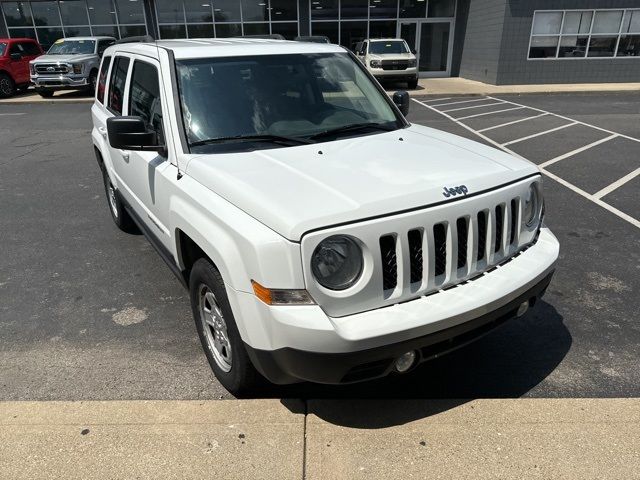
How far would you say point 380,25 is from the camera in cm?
2288

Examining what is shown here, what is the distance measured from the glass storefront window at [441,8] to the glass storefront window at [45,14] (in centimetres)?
1777

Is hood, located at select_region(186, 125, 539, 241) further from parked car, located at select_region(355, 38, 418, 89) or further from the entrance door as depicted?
the entrance door

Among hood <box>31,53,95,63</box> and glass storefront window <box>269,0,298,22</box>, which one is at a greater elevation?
glass storefront window <box>269,0,298,22</box>

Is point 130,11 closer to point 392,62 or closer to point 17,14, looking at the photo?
point 17,14

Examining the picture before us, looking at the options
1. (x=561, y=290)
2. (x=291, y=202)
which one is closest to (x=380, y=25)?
(x=561, y=290)

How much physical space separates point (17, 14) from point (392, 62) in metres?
18.4

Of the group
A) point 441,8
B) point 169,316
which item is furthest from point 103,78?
point 441,8

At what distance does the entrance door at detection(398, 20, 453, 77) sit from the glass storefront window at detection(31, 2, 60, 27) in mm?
16454

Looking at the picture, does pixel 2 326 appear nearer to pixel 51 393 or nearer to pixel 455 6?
pixel 51 393

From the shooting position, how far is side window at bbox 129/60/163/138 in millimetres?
3379

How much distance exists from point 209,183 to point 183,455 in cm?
139

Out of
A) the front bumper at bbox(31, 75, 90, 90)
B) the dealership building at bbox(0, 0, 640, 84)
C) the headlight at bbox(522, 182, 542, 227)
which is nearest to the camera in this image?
the headlight at bbox(522, 182, 542, 227)

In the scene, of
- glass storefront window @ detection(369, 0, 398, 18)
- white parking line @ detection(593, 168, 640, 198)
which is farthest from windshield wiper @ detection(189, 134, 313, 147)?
glass storefront window @ detection(369, 0, 398, 18)

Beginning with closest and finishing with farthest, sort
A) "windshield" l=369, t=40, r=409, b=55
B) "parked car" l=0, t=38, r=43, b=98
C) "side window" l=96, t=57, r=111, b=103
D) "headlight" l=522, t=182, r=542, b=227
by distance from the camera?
"headlight" l=522, t=182, r=542, b=227, "side window" l=96, t=57, r=111, b=103, "parked car" l=0, t=38, r=43, b=98, "windshield" l=369, t=40, r=409, b=55
